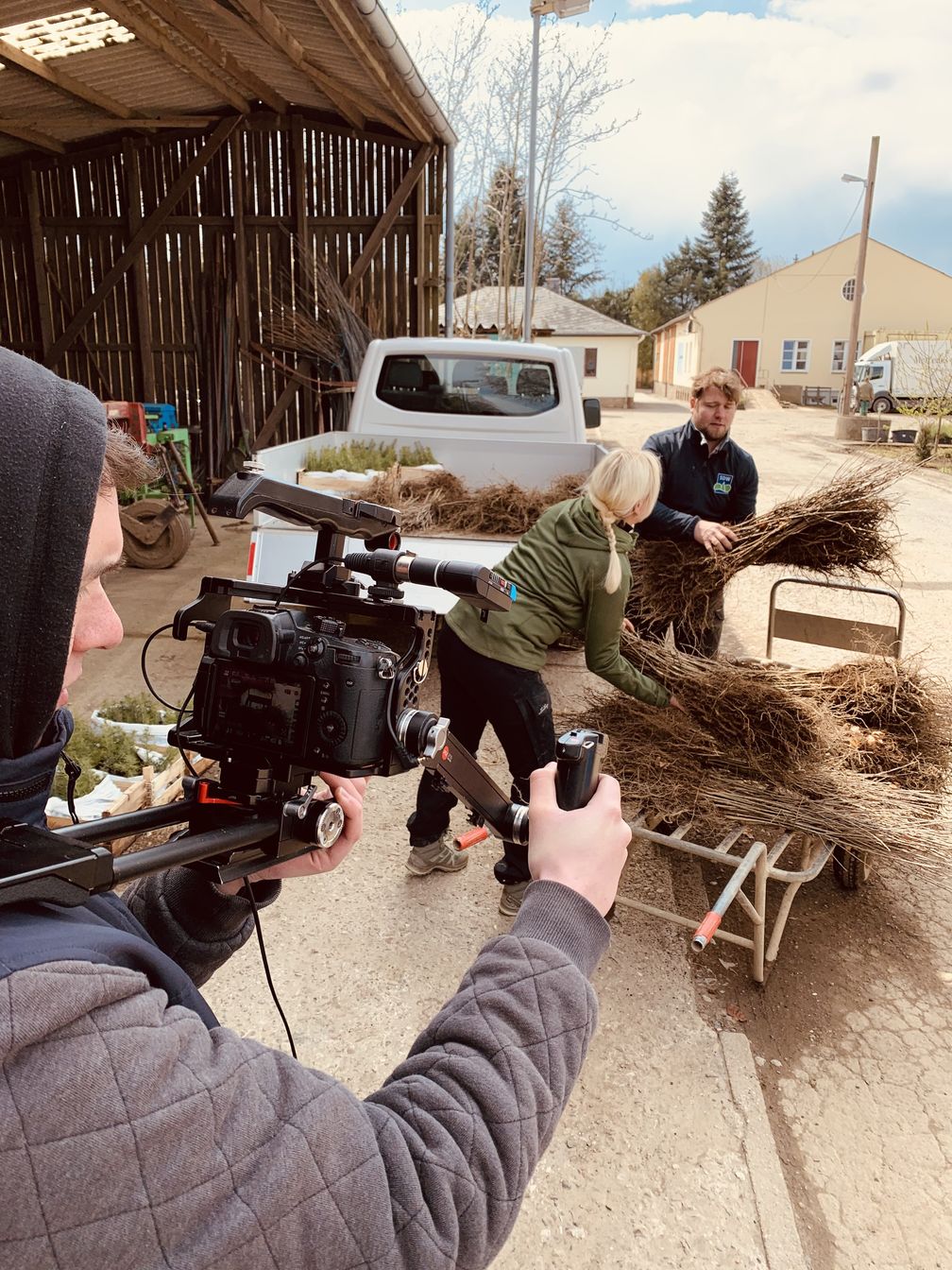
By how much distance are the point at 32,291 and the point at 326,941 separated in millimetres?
12157

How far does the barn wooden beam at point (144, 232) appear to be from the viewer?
11703 millimetres

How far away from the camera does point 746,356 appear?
44938 mm

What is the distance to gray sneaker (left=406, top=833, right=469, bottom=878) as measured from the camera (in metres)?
3.67

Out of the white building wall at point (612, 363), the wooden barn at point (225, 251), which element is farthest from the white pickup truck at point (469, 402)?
the white building wall at point (612, 363)

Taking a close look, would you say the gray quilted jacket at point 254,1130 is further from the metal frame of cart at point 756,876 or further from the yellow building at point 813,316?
the yellow building at point 813,316

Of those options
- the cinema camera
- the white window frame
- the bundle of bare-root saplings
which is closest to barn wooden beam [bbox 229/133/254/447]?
the bundle of bare-root saplings

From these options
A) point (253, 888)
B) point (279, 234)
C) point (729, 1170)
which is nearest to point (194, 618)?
point (253, 888)

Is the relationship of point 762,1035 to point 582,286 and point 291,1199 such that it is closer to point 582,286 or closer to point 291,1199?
point 291,1199

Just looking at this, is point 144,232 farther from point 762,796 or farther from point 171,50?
point 762,796

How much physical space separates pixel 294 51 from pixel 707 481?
7.06 metres

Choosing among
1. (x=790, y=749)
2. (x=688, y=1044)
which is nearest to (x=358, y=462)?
(x=790, y=749)

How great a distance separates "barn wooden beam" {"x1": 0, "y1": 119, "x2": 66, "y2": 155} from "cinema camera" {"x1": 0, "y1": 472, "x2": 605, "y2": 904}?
464 inches

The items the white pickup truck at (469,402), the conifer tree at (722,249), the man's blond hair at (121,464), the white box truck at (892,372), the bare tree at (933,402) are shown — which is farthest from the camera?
the conifer tree at (722,249)

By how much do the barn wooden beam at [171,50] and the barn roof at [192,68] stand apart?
0.02m
